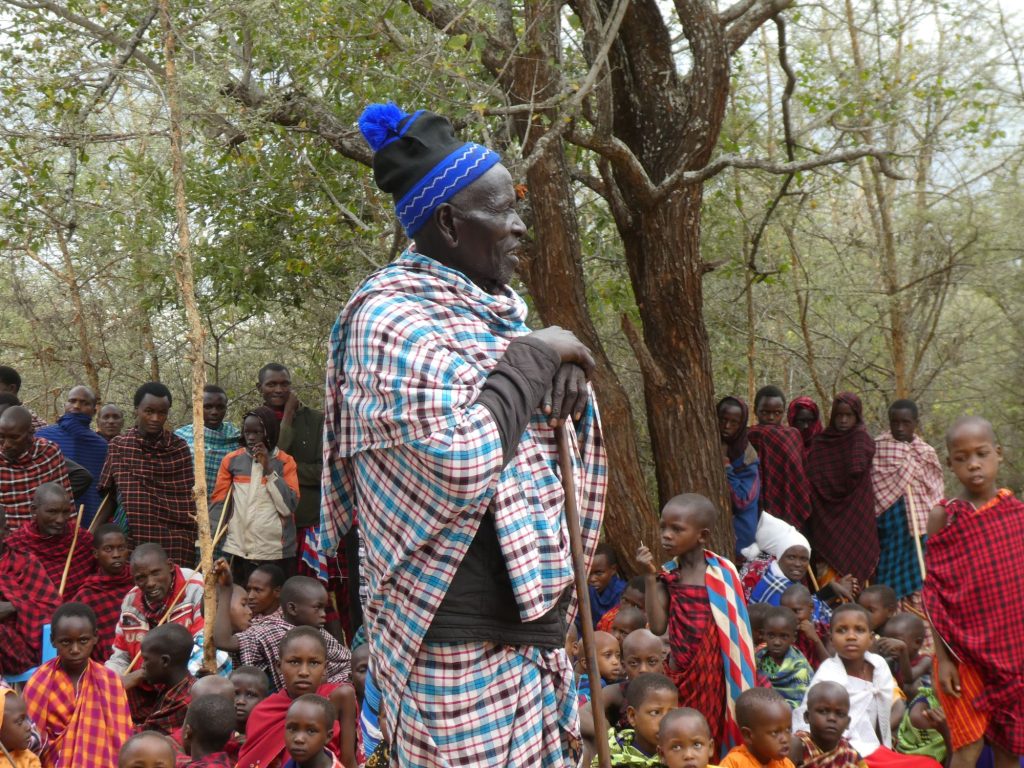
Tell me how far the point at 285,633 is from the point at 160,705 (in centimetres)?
68

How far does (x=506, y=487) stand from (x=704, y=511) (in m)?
3.54

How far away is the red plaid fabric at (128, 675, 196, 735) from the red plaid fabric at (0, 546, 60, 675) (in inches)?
31.2

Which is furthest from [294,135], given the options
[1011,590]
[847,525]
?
[1011,590]

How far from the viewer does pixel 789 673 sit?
6074mm

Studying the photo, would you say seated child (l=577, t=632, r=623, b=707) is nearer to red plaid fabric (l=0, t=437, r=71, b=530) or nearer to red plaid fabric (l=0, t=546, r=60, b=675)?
red plaid fabric (l=0, t=546, r=60, b=675)

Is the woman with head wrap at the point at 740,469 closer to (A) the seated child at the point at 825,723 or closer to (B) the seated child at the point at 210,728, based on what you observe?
(A) the seated child at the point at 825,723

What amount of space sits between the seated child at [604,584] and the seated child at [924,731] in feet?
6.69

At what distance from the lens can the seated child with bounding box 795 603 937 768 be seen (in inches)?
229

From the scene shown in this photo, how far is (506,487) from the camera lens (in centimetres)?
245

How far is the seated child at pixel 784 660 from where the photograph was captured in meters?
6.04

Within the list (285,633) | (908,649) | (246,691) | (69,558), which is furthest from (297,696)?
(908,649)

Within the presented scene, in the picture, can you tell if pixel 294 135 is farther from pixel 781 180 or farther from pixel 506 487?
pixel 506 487

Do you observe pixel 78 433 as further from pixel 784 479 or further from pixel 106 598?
pixel 784 479

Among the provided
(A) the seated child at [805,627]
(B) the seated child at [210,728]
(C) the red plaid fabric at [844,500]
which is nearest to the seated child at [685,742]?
(A) the seated child at [805,627]
